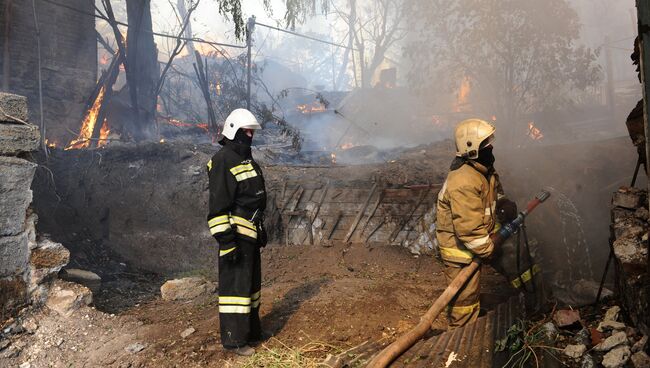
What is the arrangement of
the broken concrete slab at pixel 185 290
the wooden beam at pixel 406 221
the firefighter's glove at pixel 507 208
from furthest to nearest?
the wooden beam at pixel 406 221
the broken concrete slab at pixel 185 290
the firefighter's glove at pixel 507 208

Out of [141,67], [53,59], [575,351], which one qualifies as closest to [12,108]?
[575,351]

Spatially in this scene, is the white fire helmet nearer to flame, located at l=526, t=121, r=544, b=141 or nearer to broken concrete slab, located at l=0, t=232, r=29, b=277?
broken concrete slab, located at l=0, t=232, r=29, b=277

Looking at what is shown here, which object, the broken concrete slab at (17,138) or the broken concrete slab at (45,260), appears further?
the broken concrete slab at (45,260)

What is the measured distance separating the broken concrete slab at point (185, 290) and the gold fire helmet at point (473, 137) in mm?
3845

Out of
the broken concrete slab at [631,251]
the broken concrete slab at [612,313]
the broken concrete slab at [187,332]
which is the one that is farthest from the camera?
the broken concrete slab at [187,332]

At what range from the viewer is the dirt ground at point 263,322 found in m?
3.75

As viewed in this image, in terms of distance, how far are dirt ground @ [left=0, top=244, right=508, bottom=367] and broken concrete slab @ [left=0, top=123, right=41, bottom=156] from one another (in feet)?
5.33

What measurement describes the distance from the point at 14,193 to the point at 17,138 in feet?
1.76

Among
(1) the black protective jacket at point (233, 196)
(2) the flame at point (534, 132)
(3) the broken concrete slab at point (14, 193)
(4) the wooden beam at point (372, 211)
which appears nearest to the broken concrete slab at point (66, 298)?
(3) the broken concrete slab at point (14, 193)

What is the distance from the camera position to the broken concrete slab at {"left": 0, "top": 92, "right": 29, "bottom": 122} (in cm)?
405

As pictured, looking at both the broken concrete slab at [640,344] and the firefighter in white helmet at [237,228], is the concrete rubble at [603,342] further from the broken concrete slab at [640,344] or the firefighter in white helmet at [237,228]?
the firefighter in white helmet at [237,228]

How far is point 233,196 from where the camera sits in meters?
3.71

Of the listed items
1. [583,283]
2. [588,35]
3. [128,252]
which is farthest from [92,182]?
[588,35]

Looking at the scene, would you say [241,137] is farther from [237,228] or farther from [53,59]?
[53,59]
